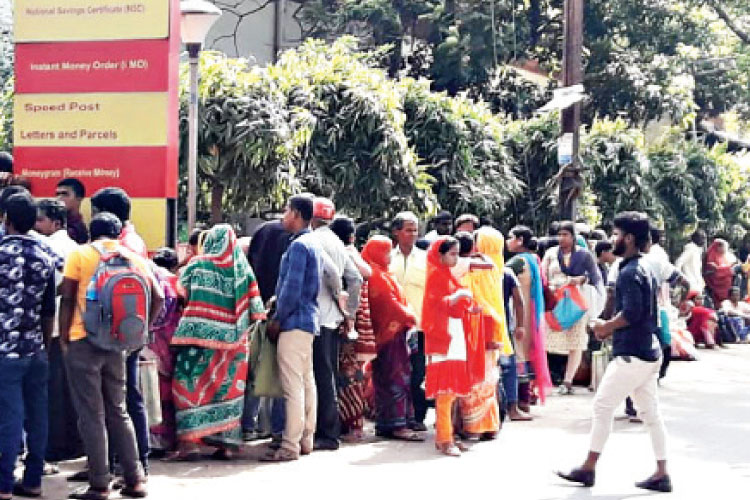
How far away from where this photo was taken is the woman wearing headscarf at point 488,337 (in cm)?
984

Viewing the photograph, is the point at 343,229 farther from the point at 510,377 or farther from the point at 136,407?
the point at 136,407

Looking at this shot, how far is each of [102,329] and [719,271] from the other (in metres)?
16.0

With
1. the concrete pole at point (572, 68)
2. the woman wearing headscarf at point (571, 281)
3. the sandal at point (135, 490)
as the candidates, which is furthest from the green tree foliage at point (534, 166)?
the sandal at point (135, 490)

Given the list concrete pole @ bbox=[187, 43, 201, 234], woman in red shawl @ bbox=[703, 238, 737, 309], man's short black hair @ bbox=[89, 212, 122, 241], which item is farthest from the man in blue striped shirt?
woman in red shawl @ bbox=[703, 238, 737, 309]

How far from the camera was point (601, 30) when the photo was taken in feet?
77.2

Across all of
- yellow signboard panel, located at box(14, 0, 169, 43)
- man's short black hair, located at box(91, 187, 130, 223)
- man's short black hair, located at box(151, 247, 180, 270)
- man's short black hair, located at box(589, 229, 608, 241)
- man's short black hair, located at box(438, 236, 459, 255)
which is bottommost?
man's short black hair, located at box(151, 247, 180, 270)

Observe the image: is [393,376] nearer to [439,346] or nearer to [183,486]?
[439,346]

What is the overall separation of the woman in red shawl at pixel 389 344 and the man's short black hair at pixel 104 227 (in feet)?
9.68

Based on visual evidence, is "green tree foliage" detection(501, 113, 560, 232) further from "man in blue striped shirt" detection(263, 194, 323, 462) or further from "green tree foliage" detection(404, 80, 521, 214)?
"man in blue striped shirt" detection(263, 194, 323, 462)

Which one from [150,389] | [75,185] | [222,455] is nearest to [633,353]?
[222,455]

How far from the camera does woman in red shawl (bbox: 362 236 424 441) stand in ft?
32.7

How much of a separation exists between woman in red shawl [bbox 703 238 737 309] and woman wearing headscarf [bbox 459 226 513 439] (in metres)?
12.0

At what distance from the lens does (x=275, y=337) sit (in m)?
9.05

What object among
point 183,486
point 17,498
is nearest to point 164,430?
point 183,486
